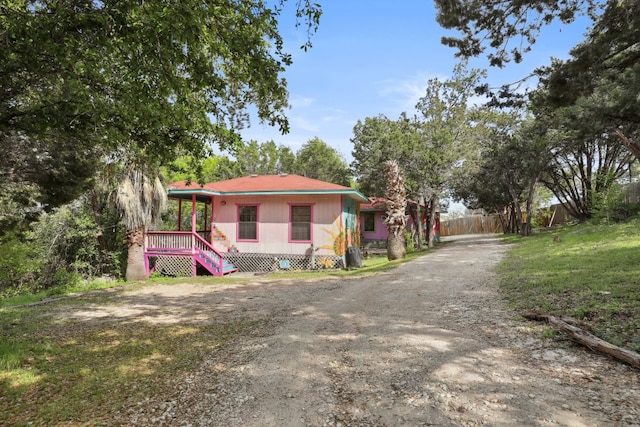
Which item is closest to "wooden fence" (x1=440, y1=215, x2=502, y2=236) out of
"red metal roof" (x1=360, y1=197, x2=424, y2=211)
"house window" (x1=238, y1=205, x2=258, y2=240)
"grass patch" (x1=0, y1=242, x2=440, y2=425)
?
"red metal roof" (x1=360, y1=197, x2=424, y2=211)

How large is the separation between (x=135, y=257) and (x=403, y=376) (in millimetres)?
13190

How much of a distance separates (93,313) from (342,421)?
7.22 metres

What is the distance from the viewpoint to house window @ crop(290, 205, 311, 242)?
1625 cm

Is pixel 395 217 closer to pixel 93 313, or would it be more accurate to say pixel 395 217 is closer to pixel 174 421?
pixel 93 313

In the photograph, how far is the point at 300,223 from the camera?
1634cm

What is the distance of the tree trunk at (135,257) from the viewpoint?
14.0m

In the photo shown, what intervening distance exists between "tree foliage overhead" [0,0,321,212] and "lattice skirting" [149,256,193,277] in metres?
9.66

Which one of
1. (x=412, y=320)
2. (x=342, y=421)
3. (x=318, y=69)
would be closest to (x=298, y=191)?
(x=318, y=69)

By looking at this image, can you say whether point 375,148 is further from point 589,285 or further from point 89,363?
point 89,363

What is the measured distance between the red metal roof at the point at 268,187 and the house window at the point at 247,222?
1.02 m

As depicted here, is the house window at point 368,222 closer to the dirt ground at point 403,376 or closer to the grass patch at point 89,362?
the dirt ground at point 403,376

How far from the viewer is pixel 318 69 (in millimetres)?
7980

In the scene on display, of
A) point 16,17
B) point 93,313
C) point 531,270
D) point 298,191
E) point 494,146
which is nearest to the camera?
point 16,17

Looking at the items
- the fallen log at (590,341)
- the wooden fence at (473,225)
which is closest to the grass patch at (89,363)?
the fallen log at (590,341)
